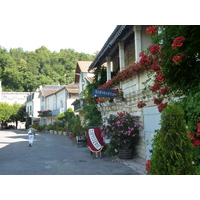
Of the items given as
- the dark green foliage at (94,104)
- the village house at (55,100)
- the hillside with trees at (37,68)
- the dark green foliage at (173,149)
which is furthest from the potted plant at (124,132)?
the village house at (55,100)

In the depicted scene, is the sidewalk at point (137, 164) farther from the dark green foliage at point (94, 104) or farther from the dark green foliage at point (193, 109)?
the dark green foliage at point (94, 104)

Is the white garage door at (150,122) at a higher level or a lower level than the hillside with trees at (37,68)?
lower

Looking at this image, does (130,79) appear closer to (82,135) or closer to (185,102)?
(185,102)

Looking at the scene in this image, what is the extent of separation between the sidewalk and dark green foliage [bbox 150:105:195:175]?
11.3 ft

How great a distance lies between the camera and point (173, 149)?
3748 mm

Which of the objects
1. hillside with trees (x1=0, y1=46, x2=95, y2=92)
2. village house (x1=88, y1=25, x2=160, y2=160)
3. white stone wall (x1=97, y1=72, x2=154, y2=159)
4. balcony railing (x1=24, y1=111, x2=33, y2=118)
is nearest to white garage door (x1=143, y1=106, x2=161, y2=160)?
village house (x1=88, y1=25, x2=160, y2=160)

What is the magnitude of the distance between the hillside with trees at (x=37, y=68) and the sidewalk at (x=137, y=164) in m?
27.1

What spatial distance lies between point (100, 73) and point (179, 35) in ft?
36.1

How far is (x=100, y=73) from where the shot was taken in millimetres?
15539

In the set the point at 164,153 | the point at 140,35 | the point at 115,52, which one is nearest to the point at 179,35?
the point at 164,153

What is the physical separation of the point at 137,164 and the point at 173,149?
4858 mm

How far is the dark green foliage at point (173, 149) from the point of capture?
146 inches

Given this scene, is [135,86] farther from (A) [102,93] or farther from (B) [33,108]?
(B) [33,108]

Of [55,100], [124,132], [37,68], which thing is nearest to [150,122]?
[124,132]
